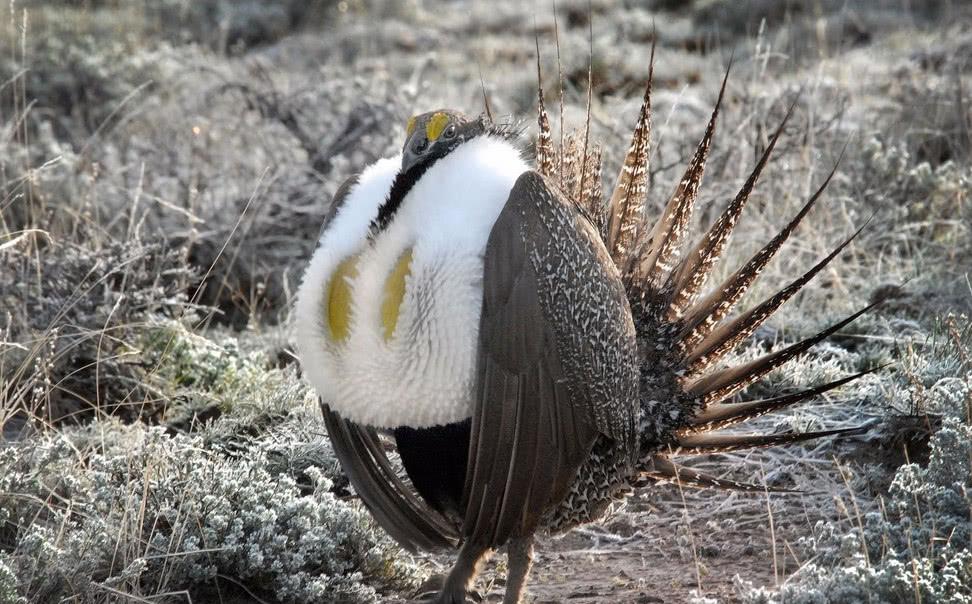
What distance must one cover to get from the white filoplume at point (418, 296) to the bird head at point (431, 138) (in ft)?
0.06

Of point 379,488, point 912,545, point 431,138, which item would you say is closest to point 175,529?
point 379,488

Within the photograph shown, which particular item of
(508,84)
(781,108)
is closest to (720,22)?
(508,84)

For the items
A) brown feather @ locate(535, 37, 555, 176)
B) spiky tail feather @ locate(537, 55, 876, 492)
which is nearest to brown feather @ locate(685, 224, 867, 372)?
spiky tail feather @ locate(537, 55, 876, 492)

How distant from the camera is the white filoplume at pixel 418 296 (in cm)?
216

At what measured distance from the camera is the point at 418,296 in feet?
7.07

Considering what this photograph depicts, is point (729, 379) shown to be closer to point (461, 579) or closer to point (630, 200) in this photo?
point (630, 200)

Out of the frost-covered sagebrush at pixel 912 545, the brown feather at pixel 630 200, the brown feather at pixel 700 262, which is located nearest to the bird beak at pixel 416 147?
the brown feather at pixel 630 200

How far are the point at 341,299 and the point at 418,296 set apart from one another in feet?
0.53

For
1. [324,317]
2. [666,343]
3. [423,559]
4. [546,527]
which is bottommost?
[423,559]

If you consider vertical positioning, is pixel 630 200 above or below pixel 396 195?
below

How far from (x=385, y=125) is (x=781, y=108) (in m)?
1.52

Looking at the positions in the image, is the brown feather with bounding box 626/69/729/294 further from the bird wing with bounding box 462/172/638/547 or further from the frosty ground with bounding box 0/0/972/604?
the frosty ground with bounding box 0/0/972/604

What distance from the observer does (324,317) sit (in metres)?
2.28

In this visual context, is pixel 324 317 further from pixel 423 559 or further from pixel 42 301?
pixel 42 301
